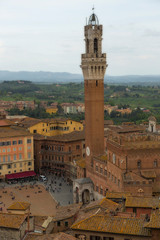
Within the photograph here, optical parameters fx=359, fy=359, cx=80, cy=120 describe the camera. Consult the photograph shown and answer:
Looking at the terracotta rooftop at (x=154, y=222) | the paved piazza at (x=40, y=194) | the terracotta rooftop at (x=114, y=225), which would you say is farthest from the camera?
the paved piazza at (x=40, y=194)

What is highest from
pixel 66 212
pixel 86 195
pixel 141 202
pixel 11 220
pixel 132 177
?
pixel 141 202

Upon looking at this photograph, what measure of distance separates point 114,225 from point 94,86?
3811 cm

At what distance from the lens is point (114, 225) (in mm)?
27359

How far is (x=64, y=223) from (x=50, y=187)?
110 ft

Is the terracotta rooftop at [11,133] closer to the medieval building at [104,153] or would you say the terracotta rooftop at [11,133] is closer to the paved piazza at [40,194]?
the paved piazza at [40,194]

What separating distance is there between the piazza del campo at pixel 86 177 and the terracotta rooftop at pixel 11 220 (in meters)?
0.08

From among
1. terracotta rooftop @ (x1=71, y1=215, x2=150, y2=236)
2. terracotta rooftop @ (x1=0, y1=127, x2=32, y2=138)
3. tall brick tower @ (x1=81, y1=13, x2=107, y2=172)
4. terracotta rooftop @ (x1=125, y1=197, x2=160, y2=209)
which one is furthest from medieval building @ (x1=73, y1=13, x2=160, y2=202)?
terracotta rooftop @ (x1=71, y1=215, x2=150, y2=236)

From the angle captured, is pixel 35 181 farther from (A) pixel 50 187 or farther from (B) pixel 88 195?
(B) pixel 88 195

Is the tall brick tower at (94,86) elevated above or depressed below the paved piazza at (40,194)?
above

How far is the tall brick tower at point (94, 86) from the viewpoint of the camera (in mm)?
62469

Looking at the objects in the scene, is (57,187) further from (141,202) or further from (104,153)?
(141,202)

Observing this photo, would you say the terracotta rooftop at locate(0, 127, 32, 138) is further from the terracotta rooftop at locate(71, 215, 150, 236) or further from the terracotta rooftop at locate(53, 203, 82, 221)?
the terracotta rooftop at locate(71, 215, 150, 236)

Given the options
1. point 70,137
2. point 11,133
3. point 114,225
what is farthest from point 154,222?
point 70,137

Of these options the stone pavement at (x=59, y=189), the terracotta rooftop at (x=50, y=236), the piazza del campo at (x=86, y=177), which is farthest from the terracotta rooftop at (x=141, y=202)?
the stone pavement at (x=59, y=189)
